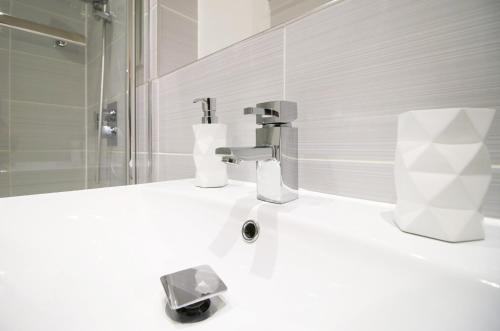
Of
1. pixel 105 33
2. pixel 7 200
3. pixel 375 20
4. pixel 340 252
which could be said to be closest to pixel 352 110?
pixel 375 20

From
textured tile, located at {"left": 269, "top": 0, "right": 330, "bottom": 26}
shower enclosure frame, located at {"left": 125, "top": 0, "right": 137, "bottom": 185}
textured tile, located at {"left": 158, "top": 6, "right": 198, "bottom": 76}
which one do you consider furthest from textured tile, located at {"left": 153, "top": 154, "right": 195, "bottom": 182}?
textured tile, located at {"left": 269, "top": 0, "right": 330, "bottom": 26}

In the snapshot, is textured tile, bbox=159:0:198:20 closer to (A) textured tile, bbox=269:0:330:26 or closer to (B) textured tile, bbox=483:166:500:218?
(A) textured tile, bbox=269:0:330:26

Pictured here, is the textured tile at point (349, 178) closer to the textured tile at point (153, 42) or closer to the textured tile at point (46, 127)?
the textured tile at point (153, 42)

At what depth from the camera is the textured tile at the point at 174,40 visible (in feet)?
2.57

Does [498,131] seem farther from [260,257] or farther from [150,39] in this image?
[150,39]

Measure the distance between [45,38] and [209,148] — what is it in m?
1.08

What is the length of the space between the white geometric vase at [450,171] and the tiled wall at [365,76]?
0.32ft

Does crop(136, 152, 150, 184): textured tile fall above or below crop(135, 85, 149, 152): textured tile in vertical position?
below

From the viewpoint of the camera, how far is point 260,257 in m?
0.36

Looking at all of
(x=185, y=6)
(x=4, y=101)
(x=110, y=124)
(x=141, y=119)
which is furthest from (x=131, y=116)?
(x=4, y=101)

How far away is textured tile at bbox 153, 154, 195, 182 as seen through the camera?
29.2 inches

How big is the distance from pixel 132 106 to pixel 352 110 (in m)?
0.83

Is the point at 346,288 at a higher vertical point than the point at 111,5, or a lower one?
lower

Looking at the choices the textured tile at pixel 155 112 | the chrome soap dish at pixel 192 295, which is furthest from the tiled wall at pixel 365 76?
the textured tile at pixel 155 112
